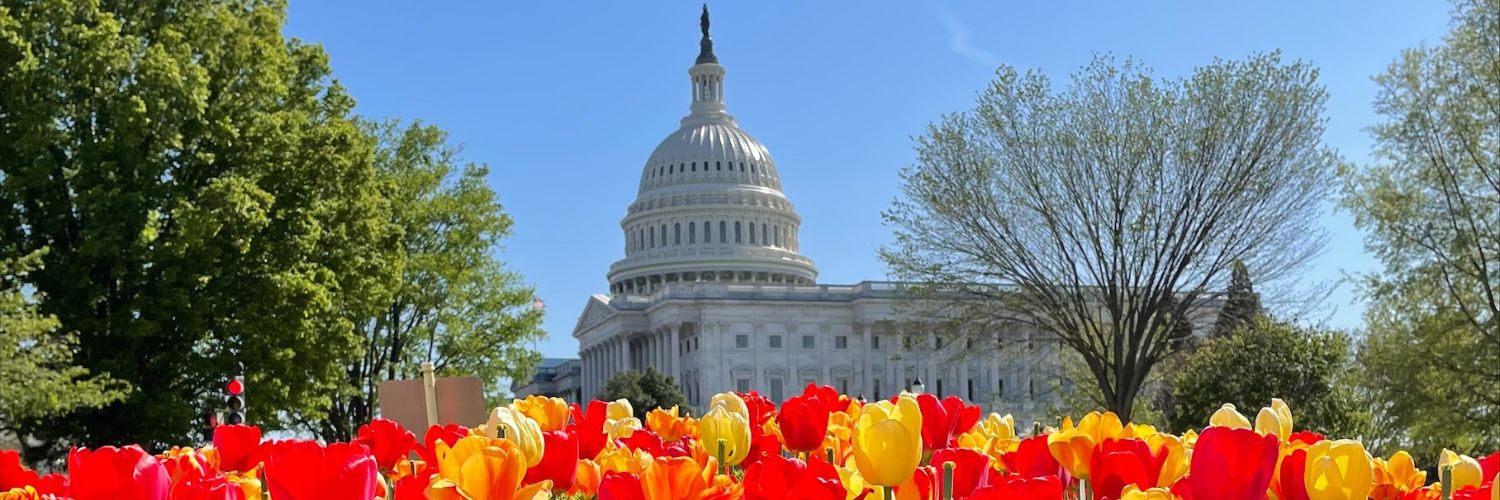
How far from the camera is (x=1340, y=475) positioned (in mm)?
2559

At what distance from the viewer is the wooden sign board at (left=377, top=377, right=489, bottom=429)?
8.12 metres

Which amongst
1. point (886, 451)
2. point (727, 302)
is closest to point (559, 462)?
point (886, 451)

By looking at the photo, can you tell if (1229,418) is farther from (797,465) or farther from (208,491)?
(208,491)

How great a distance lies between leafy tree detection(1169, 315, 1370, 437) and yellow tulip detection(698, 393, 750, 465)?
1577 inches

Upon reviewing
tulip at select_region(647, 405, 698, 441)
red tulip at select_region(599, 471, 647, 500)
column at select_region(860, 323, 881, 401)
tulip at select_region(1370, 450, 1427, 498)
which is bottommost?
tulip at select_region(1370, 450, 1427, 498)

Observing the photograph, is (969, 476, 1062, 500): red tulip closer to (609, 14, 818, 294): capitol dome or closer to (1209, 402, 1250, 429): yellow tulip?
(1209, 402, 1250, 429): yellow tulip

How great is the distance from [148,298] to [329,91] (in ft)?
21.0

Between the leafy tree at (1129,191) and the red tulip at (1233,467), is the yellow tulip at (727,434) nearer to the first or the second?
the red tulip at (1233,467)

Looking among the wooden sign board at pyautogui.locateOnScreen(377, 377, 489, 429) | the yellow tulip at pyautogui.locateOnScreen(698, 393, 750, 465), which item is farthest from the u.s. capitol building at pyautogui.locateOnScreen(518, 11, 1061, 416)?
the yellow tulip at pyautogui.locateOnScreen(698, 393, 750, 465)

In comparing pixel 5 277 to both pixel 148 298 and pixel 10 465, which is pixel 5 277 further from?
pixel 10 465

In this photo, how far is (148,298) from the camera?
23797mm

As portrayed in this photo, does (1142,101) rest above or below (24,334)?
above

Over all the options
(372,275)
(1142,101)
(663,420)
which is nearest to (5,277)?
(372,275)

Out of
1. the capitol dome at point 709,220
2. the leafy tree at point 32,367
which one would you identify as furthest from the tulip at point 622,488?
the capitol dome at point 709,220
